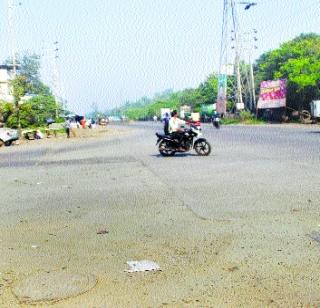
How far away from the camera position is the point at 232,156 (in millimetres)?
14203

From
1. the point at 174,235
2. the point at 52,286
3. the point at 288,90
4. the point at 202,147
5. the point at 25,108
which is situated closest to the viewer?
the point at 52,286

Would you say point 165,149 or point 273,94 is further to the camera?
point 273,94

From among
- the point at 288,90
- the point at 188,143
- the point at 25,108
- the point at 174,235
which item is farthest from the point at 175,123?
the point at 288,90

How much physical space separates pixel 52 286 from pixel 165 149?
1154 centimetres

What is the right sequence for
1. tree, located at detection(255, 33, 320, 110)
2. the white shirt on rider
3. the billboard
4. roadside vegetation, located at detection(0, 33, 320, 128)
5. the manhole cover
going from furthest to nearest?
1. the billboard
2. tree, located at detection(255, 33, 320, 110)
3. roadside vegetation, located at detection(0, 33, 320, 128)
4. the white shirt on rider
5. the manhole cover

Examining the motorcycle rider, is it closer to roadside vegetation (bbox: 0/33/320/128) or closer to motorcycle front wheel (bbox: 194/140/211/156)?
motorcycle front wheel (bbox: 194/140/211/156)

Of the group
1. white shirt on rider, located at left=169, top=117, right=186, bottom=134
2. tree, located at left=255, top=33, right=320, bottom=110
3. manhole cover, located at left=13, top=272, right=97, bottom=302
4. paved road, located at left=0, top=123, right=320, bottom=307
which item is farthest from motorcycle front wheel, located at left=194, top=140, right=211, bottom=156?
tree, located at left=255, top=33, right=320, bottom=110

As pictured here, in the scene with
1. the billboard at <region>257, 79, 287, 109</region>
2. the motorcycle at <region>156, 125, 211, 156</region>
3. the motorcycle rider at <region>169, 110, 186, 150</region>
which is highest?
the billboard at <region>257, 79, 287, 109</region>

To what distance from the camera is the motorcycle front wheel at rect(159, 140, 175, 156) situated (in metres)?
15.0

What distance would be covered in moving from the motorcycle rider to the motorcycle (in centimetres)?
7

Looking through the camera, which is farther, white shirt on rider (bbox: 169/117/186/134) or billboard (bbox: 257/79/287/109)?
billboard (bbox: 257/79/287/109)

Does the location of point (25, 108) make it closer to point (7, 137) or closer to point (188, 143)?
point (7, 137)

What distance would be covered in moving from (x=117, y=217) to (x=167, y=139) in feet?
29.4

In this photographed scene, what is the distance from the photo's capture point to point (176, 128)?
588 inches
